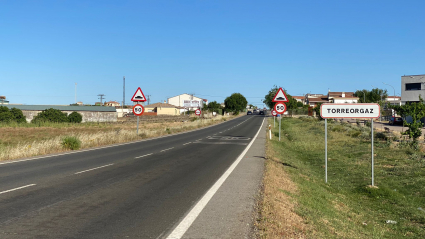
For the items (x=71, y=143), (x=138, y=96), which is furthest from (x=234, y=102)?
(x=71, y=143)

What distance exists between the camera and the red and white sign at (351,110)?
10.2 meters

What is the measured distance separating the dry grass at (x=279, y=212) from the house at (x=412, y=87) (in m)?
63.4

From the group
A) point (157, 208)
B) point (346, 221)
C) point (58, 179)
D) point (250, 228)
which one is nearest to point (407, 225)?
point (346, 221)

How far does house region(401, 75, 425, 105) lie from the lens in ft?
208

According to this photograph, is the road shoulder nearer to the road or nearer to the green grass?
the road

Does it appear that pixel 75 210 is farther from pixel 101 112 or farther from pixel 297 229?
pixel 101 112

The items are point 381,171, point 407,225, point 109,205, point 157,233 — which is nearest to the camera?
point 157,233

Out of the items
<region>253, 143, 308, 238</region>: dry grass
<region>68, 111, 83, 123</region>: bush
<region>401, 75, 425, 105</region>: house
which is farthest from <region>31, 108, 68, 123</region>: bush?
<region>401, 75, 425, 105</region>: house

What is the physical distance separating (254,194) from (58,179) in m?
5.34

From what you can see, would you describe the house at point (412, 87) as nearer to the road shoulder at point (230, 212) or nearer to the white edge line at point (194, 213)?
the road shoulder at point (230, 212)

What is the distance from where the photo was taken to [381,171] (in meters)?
14.2

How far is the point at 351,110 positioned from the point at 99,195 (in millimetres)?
7260

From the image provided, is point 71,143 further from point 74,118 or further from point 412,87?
point 412,87

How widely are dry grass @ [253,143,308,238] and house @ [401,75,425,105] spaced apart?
6342cm
